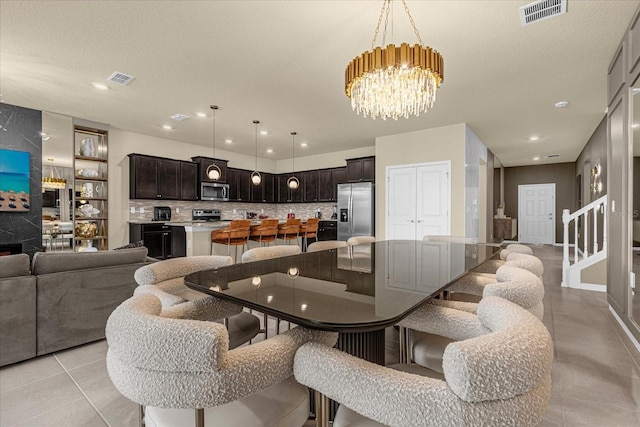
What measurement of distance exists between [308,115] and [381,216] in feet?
8.81

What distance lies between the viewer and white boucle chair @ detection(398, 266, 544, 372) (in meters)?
1.04

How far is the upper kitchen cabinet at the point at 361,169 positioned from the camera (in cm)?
695

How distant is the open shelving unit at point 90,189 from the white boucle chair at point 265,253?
4.99 meters

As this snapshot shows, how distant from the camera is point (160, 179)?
20.8ft

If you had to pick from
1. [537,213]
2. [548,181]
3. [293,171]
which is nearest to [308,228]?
[293,171]

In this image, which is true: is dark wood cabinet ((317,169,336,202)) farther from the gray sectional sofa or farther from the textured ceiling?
the gray sectional sofa

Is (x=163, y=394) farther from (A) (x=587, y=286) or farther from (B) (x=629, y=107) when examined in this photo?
(A) (x=587, y=286)

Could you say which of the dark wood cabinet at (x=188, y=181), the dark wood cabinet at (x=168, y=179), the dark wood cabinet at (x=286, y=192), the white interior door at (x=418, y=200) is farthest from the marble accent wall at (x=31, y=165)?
the white interior door at (x=418, y=200)

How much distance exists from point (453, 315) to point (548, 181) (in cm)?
1129

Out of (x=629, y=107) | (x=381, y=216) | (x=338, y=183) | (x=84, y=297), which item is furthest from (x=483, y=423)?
(x=338, y=183)

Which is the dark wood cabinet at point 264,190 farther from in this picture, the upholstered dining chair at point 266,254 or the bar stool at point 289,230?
the upholstered dining chair at point 266,254

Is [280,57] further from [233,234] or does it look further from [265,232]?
[265,232]

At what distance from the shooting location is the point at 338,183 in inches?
310

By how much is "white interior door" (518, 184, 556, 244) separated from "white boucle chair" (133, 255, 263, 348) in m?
11.2
